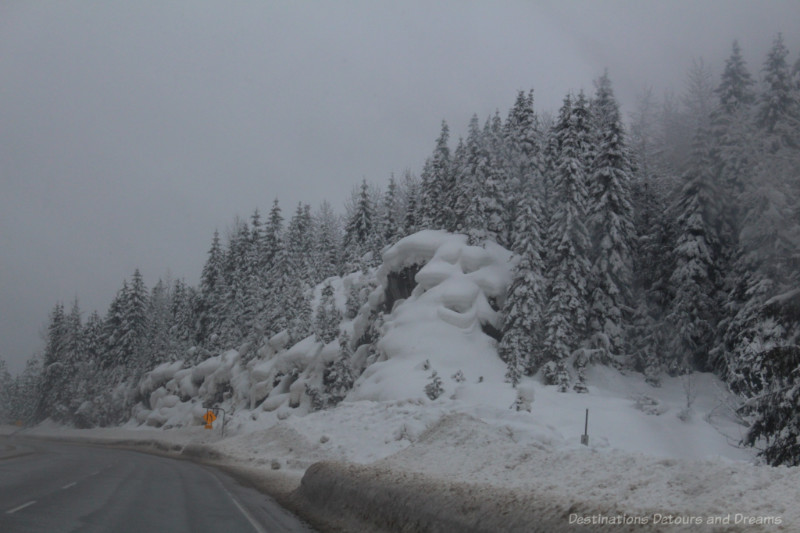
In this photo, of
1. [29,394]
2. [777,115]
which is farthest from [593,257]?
[29,394]

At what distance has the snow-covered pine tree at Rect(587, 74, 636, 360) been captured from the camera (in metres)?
38.8

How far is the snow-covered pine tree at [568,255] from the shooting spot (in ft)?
124

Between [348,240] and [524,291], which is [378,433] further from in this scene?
[348,240]

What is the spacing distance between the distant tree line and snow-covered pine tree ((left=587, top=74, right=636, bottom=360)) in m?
0.13

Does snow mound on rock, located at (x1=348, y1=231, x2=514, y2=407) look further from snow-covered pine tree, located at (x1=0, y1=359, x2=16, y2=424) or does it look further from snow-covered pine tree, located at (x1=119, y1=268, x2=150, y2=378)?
snow-covered pine tree, located at (x1=0, y1=359, x2=16, y2=424)

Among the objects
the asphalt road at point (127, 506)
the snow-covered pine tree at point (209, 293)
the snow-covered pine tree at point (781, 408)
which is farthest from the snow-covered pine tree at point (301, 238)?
the snow-covered pine tree at point (781, 408)

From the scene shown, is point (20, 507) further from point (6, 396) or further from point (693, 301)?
point (6, 396)

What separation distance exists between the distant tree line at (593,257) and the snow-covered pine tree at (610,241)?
127 millimetres

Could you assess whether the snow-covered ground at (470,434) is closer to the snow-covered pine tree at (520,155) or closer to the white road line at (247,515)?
the white road line at (247,515)

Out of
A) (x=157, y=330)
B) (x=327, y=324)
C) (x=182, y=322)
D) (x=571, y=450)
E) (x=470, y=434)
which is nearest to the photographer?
(x=571, y=450)

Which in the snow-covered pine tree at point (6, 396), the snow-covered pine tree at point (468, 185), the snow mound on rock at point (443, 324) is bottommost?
the snow-covered pine tree at point (6, 396)

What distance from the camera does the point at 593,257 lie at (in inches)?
1620

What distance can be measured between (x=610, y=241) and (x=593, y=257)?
2.35 m

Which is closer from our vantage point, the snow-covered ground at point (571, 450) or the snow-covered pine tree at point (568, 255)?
the snow-covered ground at point (571, 450)
